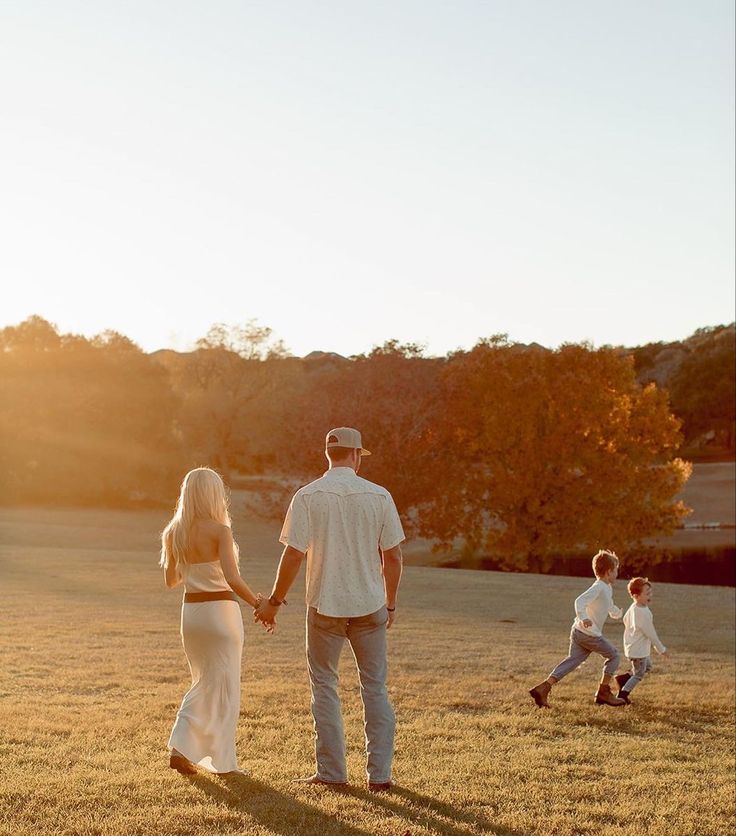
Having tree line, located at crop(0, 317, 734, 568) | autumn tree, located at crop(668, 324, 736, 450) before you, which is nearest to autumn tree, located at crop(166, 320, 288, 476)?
tree line, located at crop(0, 317, 734, 568)

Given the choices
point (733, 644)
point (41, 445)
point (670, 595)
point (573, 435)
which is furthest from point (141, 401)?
point (733, 644)

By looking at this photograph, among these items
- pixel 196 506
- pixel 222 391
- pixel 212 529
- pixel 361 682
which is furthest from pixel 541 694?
pixel 222 391

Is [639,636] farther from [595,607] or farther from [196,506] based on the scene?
[196,506]

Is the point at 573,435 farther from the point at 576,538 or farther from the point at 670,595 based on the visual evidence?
the point at 670,595

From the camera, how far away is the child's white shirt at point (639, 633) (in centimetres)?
1160

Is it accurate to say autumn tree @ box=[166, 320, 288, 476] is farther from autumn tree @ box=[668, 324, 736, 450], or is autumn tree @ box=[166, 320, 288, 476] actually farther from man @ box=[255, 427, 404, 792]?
man @ box=[255, 427, 404, 792]

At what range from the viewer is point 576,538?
41781mm

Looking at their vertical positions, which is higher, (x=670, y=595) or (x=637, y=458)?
(x=637, y=458)

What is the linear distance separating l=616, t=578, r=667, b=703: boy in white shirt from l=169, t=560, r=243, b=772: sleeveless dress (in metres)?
5.69

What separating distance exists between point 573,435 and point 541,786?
3518cm

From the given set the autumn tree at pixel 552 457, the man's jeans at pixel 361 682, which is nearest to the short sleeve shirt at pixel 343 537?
the man's jeans at pixel 361 682

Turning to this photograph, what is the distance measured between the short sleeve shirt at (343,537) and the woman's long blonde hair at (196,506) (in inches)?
20.9

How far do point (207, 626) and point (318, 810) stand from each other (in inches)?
57.1

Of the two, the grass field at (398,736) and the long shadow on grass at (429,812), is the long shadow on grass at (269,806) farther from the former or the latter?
the long shadow on grass at (429,812)
